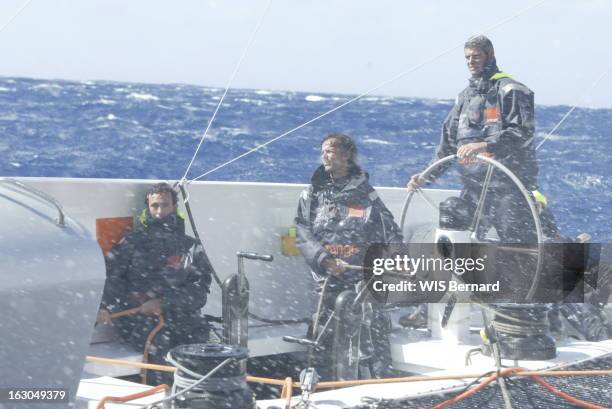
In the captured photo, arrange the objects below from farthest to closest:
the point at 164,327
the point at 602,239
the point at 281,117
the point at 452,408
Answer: the point at 281,117 < the point at 602,239 < the point at 164,327 < the point at 452,408

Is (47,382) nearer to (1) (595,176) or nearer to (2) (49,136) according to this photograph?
(1) (595,176)

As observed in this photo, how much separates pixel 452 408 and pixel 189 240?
5.58 ft

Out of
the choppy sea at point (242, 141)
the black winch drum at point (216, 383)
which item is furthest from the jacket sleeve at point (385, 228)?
the choppy sea at point (242, 141)

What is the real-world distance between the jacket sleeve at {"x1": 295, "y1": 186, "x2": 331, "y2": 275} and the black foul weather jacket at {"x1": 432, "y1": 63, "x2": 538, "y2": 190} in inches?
25.1

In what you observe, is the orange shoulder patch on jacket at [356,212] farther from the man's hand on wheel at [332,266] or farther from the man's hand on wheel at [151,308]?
the man's hand on wheel at [151,308]

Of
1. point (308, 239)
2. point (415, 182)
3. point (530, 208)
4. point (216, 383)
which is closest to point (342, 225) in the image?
point (308, 239)

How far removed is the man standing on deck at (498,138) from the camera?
16.6ft

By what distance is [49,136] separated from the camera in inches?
815

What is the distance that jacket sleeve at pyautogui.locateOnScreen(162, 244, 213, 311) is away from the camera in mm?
4688

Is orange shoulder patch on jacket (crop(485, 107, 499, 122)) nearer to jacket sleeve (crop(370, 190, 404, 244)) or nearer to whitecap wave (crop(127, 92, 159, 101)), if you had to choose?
jacket sleeve (crop(370, 190, 404, 244))

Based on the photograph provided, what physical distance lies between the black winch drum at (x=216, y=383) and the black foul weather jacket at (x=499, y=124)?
224 cm

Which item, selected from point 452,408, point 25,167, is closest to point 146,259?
point 452,408

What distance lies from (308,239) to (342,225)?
168mm

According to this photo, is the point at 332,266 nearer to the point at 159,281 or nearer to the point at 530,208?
the point at 159,281
